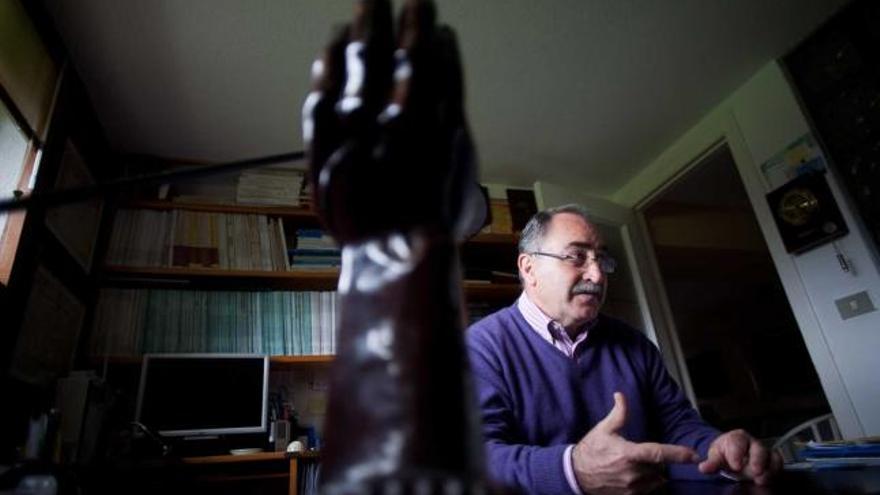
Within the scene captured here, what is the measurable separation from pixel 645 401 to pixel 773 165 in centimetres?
156

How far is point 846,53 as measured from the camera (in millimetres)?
1923

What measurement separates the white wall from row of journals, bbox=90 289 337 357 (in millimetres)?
2097

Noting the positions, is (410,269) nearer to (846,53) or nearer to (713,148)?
(846,53)

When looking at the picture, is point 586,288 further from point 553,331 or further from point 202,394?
point 202,394

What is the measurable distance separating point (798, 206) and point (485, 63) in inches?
59.0

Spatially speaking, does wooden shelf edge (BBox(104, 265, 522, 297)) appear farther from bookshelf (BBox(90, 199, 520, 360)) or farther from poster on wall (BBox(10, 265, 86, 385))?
poster on wall (BBox(10, 265, 86, 385))

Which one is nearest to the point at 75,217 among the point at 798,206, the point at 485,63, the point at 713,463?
the point at 485,63

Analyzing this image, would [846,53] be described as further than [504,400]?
Yes

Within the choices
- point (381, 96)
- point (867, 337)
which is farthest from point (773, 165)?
point (381, 96)

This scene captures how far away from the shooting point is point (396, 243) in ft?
0.93

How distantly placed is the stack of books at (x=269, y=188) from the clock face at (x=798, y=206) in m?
2.32

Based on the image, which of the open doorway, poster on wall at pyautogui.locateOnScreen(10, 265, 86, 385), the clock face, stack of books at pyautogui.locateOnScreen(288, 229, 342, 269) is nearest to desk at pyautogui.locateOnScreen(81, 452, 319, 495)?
poster on wall at pyautogui.locateOnScreen(10, 265, 86, 385)

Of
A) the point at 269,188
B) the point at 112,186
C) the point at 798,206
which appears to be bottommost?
the point at 112,186

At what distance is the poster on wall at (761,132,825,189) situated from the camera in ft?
6.56
